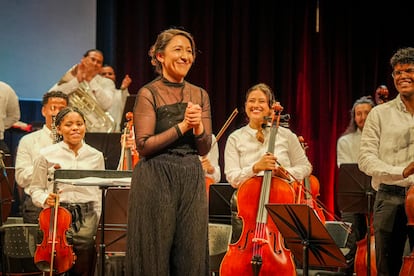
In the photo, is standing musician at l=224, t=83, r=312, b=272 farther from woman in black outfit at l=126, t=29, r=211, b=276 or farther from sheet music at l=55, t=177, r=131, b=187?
woman in black outfit at l=126, t=29, r=211, b=276

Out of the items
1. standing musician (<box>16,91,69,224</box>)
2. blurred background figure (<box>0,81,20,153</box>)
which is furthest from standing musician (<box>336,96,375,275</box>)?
blurred background figure (<box>0,81,20,153</box>)

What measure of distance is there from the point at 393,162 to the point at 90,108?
3.23m

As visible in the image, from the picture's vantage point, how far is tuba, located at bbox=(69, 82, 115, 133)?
6.68m

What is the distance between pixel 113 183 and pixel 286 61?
14.7 feet

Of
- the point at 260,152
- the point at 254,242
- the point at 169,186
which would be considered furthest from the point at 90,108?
the point at 169,186

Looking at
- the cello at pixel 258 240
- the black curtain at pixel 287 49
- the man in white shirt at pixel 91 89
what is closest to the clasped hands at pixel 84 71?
the man in white shirt at pixel 91 89

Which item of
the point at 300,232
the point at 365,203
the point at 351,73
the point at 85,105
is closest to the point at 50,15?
the point at 85,105

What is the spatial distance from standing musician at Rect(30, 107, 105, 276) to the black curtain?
8.33ft

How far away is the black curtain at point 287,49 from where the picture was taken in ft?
25.1

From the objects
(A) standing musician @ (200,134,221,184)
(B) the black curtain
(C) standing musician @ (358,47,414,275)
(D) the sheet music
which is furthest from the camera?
(B) the black curtain

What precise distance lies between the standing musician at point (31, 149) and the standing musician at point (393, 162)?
7.89 ft

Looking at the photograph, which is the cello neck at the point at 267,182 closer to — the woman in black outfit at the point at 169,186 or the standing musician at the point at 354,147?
the woman in black outfit at the point at 169,186

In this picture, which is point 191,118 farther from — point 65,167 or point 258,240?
point 65,167

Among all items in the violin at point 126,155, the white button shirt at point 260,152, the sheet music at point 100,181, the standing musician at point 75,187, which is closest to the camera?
the sheet music at point 100,181
